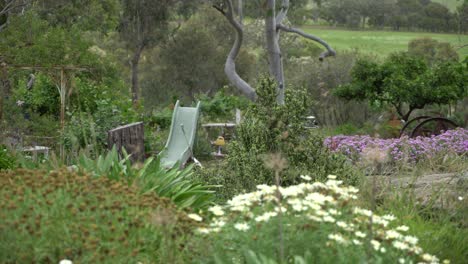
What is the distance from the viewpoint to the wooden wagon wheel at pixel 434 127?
1206 cm

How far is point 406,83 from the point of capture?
44.6 ft

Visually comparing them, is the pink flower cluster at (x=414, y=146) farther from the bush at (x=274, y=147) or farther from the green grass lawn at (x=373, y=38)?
the green grass lawn at (x=373, y=38)

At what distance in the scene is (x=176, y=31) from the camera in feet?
103

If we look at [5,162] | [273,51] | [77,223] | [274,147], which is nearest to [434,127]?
[273,51]

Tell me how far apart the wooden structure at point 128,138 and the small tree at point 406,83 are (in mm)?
6594

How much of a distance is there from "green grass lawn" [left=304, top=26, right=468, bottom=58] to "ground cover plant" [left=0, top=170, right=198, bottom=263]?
26413 mm

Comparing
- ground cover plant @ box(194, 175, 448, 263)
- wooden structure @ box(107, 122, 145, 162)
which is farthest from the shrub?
wooden structure @ box(107, 122, 145, 162)

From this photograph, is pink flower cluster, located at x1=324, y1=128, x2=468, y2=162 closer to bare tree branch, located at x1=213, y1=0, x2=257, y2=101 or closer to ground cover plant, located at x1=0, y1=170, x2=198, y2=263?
bare tree branch, located at x1=213, y1=0, x2=257, y2=101

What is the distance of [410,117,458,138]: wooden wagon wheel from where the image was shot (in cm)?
1206

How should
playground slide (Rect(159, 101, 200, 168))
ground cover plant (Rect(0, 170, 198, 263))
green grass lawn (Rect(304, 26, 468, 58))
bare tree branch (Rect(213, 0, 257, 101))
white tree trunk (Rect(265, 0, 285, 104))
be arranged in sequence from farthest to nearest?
green grass lawn (Rect(304, 26, 468, 58)), bare tree branch (Rect(213, 0, 257, 101)), white tree trunk (Rect(265, 0, 285, 104)), playground slide (Rect(159, 101, 200, 168)), ground cover plant (Rect(0, 170, 198, 263))

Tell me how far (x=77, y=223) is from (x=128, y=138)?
551 centimetres

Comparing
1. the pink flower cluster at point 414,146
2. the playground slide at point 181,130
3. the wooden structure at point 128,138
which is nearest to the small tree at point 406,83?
the pink flower cluster at point 414,146

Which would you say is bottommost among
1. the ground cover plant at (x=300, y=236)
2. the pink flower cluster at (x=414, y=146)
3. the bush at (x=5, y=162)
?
the pink flower cluster at (x=414, y=146)

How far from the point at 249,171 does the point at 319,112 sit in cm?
1066
